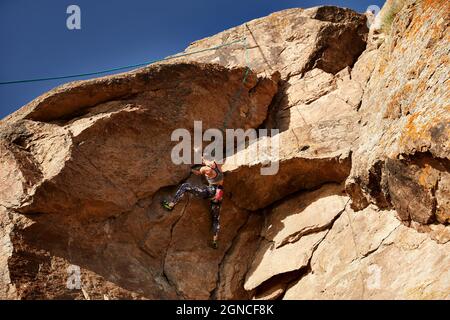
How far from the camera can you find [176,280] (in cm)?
1347

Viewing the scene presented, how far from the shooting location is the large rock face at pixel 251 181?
10.5 m

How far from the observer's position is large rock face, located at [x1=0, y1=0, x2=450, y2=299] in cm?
1048

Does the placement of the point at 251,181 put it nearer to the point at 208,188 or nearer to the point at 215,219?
the point at 208,188

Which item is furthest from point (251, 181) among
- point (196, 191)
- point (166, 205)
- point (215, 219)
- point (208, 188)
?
point (166, 205)

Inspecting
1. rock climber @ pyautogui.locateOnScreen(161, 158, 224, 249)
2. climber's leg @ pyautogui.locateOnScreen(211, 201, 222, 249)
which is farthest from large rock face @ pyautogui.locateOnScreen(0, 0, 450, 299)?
rock climber @ pyautogui.locateOnScreen(161, 158, 224, 249)

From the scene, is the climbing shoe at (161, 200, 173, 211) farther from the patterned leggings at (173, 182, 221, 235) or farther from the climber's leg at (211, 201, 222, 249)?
the climber's leg at (211, 201, 222, 249)

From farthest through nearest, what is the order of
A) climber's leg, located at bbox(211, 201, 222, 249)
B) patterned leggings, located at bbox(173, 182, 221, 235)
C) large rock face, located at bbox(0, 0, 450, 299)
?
climber's leg, located at bbox(211, 201, 222, 249), patterned leggings, located at bbox(173, 182, 221, 235), large rock face, located at bbox(0, 0, 450, 299)

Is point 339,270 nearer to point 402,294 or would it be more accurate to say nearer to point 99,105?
point 402,294

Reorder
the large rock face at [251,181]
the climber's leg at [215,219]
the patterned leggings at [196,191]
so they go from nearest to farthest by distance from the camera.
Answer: the large rock face at [251,181]
the patterned leggings at [196,191]
the climber's leg at [215,219]

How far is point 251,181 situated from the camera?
47.1 feet

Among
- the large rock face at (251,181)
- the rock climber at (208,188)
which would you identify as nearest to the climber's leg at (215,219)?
the rock climber at (208,188)

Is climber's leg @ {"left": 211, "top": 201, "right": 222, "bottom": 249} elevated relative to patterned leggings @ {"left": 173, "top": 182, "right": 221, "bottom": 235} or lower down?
lower down

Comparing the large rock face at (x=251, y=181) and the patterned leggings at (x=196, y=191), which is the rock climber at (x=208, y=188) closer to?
the patterned leggings at (x=196, y=191)
